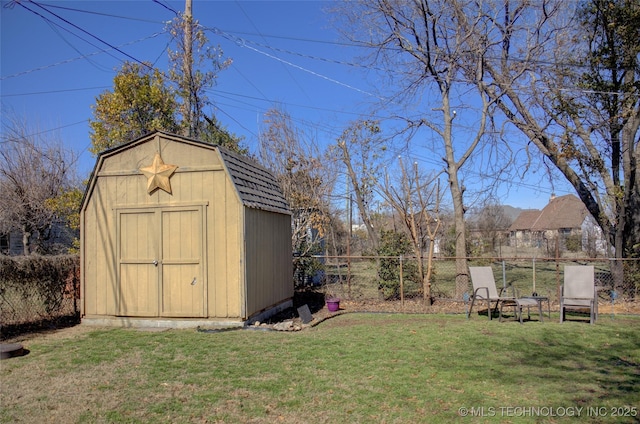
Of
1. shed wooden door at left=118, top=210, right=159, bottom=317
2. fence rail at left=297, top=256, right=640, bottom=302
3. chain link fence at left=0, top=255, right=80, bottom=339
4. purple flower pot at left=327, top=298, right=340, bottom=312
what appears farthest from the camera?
fence rail at left=297, top=256, right=640, bottom=302

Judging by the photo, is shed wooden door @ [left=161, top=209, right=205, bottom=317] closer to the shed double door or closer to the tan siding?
the shed double door

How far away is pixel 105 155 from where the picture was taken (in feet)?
27.5

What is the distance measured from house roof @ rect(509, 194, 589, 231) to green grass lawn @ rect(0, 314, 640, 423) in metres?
33.8

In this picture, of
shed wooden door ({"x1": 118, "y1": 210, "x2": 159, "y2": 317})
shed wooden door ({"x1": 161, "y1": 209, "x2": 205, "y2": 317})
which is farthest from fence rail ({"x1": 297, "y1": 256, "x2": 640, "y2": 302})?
shed wooden door ({"x1": 118, "y1": 210, "x2": 159, "y2": 317})

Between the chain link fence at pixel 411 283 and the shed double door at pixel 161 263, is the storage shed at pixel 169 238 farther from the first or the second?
the chain link fence at pixel 411 283

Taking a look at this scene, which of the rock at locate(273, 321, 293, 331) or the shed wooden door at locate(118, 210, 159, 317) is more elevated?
the shed wooden door at locate(118, 210, 159, 317)

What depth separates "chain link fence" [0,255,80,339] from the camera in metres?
7.68

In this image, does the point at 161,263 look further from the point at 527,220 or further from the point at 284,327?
the point at 527,220

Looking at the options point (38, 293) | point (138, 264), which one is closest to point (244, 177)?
point (138, 264)

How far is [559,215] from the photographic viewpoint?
131 feet

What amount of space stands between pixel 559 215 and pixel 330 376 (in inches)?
1601

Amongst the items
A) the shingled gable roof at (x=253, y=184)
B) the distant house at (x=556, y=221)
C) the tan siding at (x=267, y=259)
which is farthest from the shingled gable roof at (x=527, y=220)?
the shingled gable roof at (x=253, y=184)

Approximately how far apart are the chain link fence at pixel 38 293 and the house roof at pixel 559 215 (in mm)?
35789

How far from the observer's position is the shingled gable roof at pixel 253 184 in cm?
805
